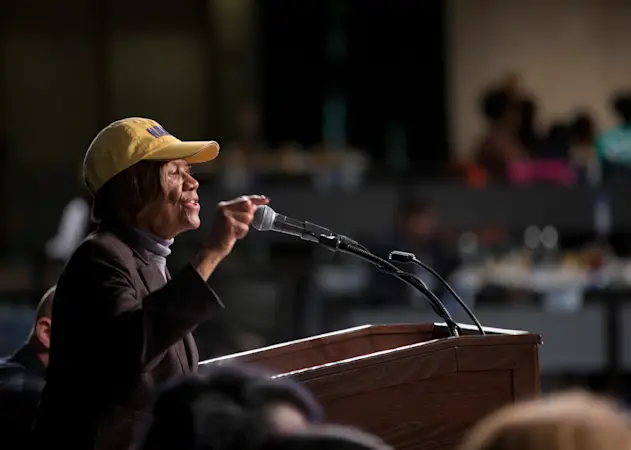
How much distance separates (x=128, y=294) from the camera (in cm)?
245

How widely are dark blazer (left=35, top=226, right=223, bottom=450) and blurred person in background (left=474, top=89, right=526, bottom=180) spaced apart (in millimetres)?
6853

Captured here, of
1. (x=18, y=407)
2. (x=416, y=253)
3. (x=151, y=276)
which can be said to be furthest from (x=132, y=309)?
(x=416, y=253)

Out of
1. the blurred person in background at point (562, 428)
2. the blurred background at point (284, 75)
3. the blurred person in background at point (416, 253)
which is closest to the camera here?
the blurred person in background at point (562, 428)

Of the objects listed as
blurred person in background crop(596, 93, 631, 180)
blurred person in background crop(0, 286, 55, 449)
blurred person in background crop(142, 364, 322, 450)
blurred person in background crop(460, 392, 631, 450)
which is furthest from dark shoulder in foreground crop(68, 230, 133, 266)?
blurred person in background crop(596, 93, 631, 180)

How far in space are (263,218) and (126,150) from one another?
272 mm

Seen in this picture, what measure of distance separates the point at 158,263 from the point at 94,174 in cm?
20

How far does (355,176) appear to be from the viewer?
9453 mm

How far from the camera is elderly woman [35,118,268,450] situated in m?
2.39

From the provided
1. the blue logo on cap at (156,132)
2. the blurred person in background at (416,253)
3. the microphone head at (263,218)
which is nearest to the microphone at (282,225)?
the microphone head at (263,218)

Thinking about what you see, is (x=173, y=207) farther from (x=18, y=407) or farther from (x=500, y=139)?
(x=500, y=139)

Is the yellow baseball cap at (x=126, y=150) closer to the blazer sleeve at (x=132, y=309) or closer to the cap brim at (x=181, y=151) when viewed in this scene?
the cap brim at (x=181, y=151)

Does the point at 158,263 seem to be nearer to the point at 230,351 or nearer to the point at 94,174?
the point at 94,174

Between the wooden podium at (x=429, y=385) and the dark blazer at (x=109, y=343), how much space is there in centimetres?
23

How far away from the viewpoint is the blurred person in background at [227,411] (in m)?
1.38
